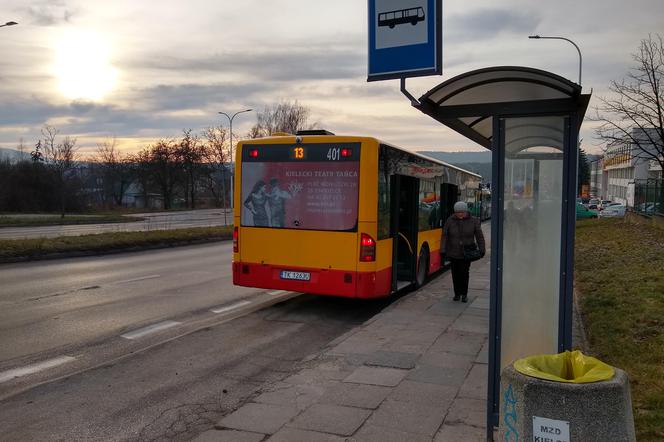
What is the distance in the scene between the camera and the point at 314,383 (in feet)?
18.6

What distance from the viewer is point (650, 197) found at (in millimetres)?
29250

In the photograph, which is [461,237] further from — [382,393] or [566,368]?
[566,368]

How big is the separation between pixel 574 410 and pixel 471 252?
7.16 m

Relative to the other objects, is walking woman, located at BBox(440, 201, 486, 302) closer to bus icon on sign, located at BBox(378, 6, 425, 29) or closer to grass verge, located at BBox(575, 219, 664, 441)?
grass verge, located at BBox(575, 219, 664, 441)

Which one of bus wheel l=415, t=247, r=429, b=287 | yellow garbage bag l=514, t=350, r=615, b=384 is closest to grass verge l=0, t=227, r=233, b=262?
bus wheel l=415, t=247, r=429, b=287

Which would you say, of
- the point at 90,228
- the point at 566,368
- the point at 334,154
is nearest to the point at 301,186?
the point at 334,154

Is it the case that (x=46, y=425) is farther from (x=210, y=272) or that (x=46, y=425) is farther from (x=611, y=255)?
(x=611, y=255)

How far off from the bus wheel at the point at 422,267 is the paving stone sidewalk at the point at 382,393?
137 inches

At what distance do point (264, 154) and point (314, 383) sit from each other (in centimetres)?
486

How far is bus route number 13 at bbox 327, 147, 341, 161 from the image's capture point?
9.01 m

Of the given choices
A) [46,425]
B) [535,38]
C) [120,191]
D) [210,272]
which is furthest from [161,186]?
[46,425]

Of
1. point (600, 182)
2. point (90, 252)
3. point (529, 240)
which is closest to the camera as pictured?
point (529, 240)

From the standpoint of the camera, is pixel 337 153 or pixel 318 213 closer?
pixel 337 153

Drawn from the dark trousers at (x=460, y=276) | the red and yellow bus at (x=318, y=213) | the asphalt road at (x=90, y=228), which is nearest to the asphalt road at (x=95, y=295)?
the red and yellow bus at (x=318, y=213)
